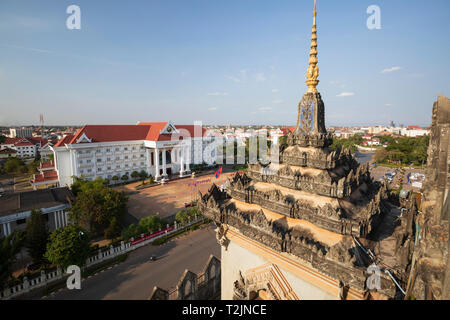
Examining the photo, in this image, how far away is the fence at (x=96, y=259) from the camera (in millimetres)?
16703

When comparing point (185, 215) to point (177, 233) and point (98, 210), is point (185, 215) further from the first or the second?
point (98, 210)

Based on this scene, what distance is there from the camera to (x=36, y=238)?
62.1 feet

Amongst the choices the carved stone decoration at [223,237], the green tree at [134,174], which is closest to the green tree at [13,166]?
the green tree at [134,174]

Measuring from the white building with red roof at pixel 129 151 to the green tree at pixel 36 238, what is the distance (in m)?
28.8

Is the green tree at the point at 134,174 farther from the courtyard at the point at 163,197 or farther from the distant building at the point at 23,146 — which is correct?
the distant building at the point at 23,146

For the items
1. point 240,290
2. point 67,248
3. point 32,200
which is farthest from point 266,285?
point 32,200

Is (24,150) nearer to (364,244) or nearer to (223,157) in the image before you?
(223,157)

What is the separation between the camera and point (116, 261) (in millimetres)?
21203

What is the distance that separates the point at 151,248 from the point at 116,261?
3621 mm

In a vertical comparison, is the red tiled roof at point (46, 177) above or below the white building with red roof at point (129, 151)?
below

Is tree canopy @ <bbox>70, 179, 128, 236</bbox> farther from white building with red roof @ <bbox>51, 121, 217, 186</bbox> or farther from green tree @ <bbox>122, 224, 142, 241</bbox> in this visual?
white building with red roof @ <bbox>51, 121, 217, 186</bbox>

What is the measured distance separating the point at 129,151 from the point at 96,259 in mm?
36232
